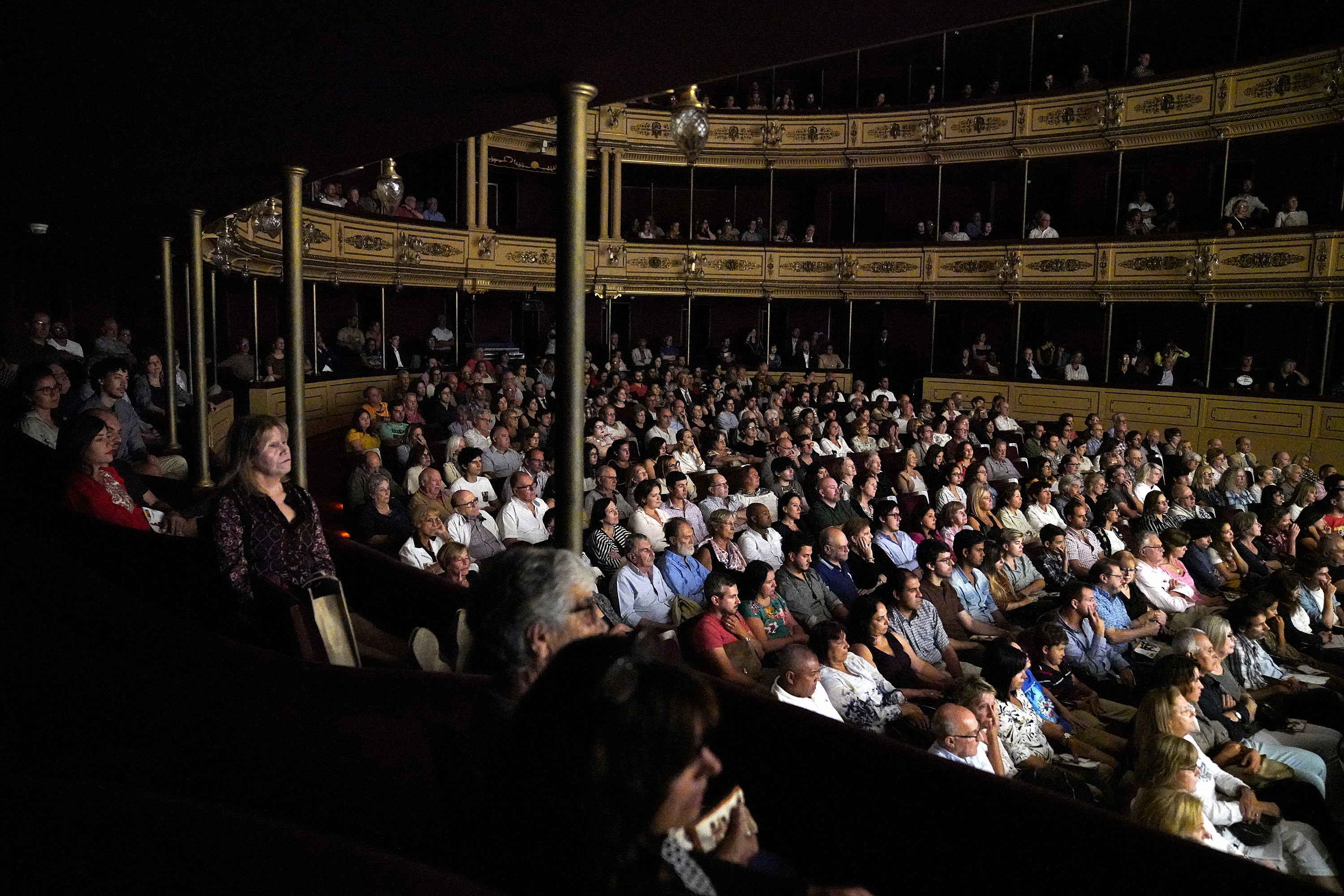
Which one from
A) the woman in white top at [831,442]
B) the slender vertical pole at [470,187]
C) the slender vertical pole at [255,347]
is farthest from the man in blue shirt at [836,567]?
the slender vertical pole at [470,187]

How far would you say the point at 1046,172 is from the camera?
1789 cm

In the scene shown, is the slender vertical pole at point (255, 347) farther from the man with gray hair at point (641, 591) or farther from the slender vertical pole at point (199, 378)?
the man with gray hair at point (641, 591)

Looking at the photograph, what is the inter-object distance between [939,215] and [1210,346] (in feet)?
16.4

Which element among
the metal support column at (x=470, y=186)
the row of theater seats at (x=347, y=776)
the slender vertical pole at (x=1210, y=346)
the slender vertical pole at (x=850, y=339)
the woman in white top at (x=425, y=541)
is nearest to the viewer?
the row of theater seats at (x=347, y=776)

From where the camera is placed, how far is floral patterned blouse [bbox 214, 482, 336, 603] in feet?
8.06

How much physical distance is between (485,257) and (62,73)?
14.4m

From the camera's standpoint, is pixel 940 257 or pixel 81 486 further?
pixel 940 257

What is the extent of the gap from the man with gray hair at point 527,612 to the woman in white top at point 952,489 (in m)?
6.89

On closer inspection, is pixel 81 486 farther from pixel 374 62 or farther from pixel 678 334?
pixel 678 334

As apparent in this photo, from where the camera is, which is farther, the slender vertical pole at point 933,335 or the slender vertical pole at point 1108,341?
the slender vertical pole at point 933,335

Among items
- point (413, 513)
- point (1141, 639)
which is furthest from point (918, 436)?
point (413, 513)

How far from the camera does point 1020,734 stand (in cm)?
427

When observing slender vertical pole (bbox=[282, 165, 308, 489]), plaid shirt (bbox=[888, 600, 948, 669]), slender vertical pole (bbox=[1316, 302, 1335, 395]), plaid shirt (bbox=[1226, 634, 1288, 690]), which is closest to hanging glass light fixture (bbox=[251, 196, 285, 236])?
slender vertical pole (bbox=[282, 165, 308, 489])

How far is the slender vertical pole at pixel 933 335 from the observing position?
17844 mm
